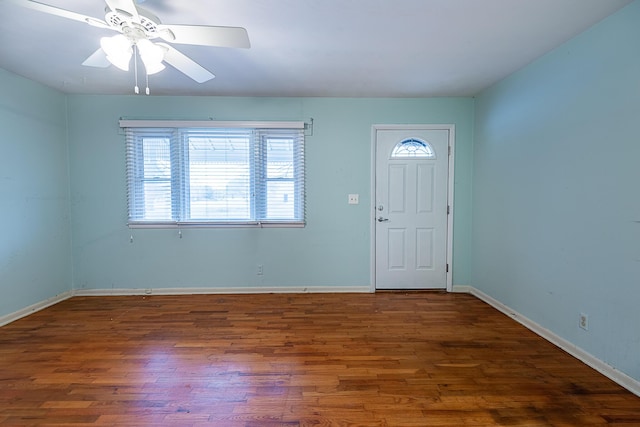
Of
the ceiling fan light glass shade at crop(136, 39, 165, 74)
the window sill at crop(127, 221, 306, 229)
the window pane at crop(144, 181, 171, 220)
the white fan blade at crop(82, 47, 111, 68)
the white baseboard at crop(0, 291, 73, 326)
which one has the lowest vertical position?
the white baseboard at crop(0, 291, 73, 326)

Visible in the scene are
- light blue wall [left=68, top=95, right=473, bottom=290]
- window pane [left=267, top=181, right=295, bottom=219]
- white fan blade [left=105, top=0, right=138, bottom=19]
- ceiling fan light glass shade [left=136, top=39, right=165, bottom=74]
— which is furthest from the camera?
window pane [left=267, top=181, right=295, bottom=219]

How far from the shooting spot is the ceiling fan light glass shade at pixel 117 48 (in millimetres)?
1728

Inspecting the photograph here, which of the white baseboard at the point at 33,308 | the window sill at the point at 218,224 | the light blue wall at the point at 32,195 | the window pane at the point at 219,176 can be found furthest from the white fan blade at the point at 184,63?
the white baseboard at the point at 33,308

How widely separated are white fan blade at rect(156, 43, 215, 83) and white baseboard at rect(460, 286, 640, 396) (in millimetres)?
3336

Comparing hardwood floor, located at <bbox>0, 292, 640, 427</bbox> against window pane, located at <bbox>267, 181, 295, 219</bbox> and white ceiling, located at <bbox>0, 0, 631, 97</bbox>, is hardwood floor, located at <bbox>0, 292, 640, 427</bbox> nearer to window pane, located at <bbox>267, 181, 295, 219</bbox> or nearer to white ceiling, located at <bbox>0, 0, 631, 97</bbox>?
window pane, located at <bbox>267, 181, 295, 219</bbox>

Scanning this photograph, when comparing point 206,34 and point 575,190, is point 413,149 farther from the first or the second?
point 206,34

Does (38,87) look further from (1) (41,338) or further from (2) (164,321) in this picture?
(2) (164,321)

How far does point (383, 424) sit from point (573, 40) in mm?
2993

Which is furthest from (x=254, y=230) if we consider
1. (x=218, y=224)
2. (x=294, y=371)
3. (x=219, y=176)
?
(x=294, y=371)

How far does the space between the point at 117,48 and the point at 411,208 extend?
127 inches

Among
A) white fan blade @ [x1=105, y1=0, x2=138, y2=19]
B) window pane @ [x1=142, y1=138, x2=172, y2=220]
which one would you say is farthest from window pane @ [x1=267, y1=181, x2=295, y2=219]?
white fan blade @ [x1=105, y1=0, x2=138, y2=19]

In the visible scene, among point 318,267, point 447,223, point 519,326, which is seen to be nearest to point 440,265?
point 447,223

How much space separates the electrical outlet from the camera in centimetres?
220

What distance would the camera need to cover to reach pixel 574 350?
2.29 m
